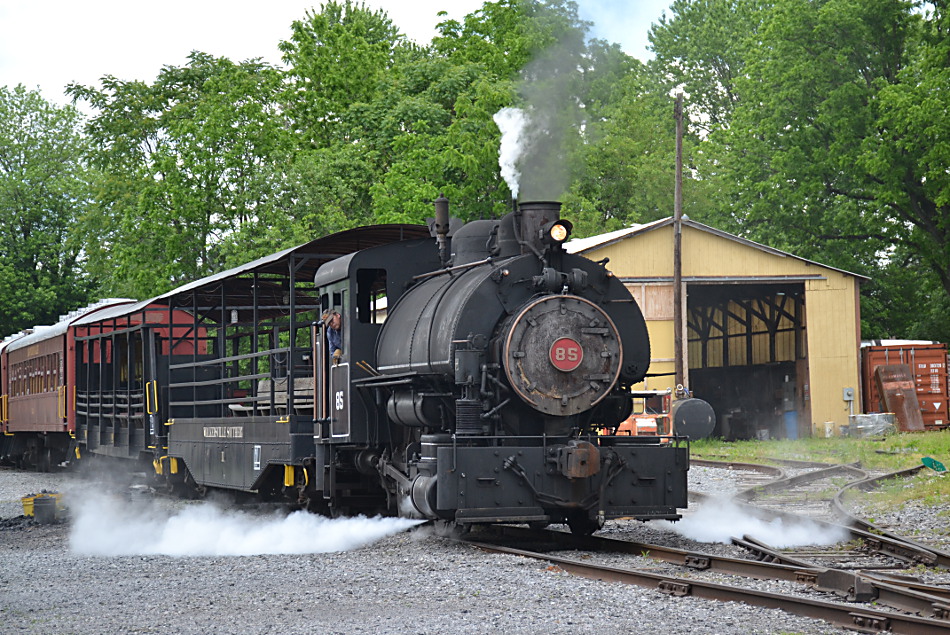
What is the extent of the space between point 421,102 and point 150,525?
27.9 meters

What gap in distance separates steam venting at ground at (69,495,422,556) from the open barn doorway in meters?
19.3

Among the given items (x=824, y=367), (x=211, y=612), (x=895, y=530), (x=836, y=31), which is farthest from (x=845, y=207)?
(x=211, y=612)

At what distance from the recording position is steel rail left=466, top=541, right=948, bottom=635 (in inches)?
244

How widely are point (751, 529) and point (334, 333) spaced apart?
15.2ft

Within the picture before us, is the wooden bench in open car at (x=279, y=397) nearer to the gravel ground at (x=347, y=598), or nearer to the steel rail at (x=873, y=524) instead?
the gravel ground at (x=347, y=598)

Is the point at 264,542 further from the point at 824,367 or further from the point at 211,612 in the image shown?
the point at 824,367

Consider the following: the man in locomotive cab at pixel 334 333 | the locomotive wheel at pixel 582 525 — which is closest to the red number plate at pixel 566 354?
the locomotive wheel at pixel 582 525

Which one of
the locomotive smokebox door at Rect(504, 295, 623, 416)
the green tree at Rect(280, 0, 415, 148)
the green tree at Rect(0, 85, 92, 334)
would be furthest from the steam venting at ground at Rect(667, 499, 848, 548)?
the green tree at Rect(0, 85, 92, 334)

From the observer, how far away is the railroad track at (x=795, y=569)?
6699 millimetres

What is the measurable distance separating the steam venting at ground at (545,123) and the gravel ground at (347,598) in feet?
12.4

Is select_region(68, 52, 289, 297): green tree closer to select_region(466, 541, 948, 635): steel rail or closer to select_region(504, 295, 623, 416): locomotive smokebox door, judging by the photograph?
select_region(504, 295, 623, 416): locomotive smokebox door

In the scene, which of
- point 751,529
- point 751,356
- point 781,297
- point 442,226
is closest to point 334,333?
point 442,226

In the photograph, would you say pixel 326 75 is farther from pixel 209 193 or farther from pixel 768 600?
pixel 768 600

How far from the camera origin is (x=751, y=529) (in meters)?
11.6
